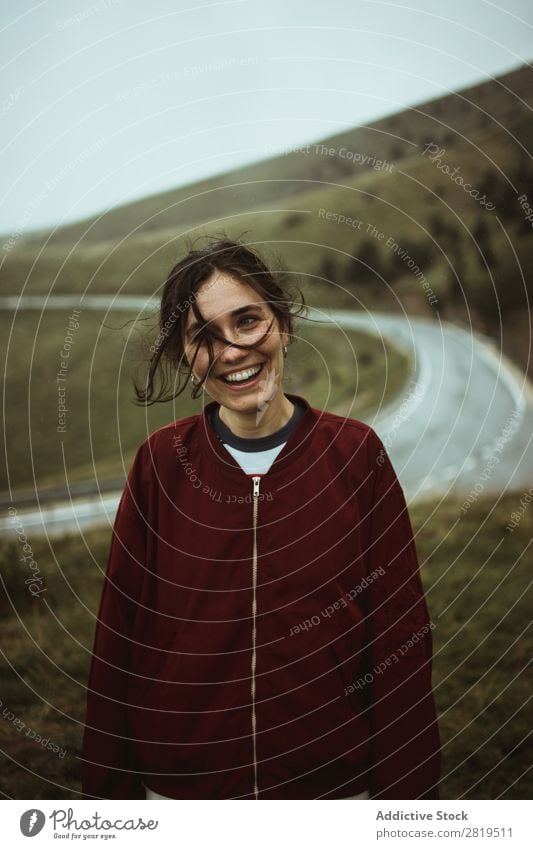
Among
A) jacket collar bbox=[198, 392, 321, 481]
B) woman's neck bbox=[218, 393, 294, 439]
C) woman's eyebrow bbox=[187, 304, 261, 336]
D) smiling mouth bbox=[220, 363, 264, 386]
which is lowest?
jacket collar bbox=[198, 392, 321, 481]

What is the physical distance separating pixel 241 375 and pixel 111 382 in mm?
6003

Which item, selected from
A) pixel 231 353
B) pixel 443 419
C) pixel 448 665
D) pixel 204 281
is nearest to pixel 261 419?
pixel 231 353

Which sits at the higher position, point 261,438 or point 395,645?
point 261,438

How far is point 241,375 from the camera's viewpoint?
1.76m

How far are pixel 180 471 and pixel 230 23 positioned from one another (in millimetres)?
1551

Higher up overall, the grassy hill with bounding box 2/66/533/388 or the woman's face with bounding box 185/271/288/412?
the grassy hill with bounding box 2/66/533/388

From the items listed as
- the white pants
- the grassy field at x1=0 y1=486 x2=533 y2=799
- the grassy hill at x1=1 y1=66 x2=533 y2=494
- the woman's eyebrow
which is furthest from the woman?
the grassy field at x1=0 y1=486 x2=533 y2=799

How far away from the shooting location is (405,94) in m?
2.59

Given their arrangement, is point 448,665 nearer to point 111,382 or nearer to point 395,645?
point 395,645

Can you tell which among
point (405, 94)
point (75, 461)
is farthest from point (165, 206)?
point (75, 461)

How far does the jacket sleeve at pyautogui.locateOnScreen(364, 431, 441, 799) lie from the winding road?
812mm

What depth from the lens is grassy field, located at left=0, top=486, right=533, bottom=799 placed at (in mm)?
2471

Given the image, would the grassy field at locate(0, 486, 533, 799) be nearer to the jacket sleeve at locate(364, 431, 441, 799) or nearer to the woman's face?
the jacket sleeve at locate(364, 431, 441, 799)

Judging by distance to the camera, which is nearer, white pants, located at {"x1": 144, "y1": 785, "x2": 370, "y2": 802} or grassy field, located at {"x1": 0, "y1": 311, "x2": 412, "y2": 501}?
white pants, located at {"x1": 144, "y1": 785, "x2": 370, "y2": 802}
